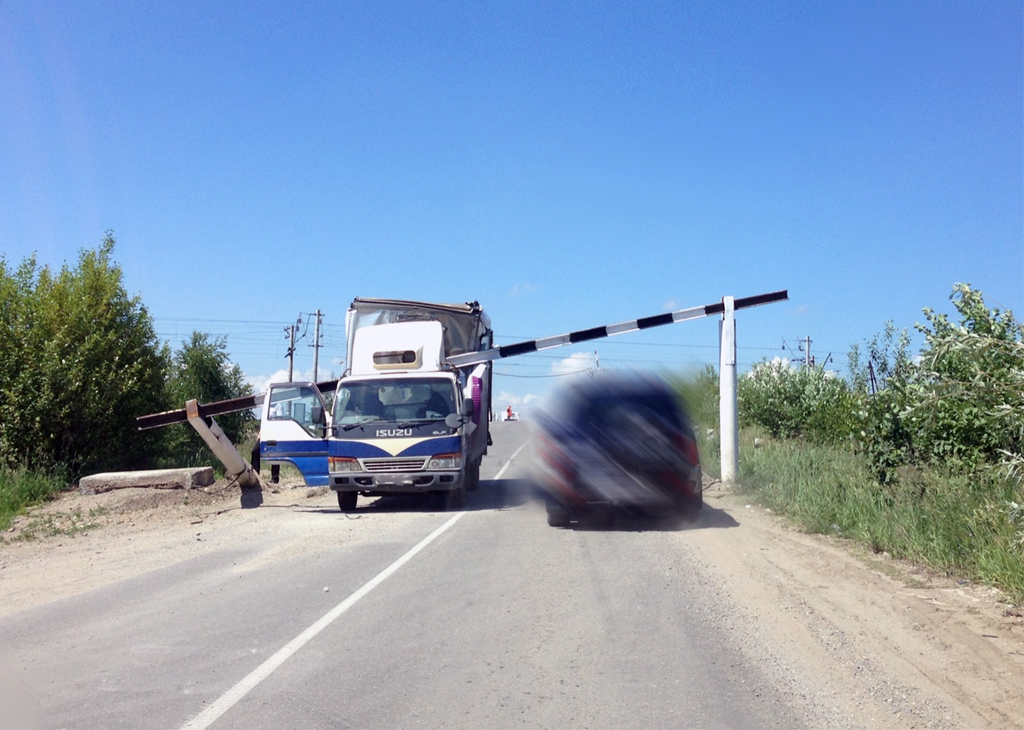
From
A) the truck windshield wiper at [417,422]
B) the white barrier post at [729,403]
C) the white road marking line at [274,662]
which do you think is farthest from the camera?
the white barrier post at [729,403]

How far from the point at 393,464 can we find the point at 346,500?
1366mm

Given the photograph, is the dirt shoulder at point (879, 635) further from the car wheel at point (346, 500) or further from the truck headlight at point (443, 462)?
the car wheel at point (346, 500)

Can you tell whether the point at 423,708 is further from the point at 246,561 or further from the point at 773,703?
the point at 246,561

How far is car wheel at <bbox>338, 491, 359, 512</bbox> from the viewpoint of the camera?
51.1 ft

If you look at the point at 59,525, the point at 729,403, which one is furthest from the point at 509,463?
the point at 59,525

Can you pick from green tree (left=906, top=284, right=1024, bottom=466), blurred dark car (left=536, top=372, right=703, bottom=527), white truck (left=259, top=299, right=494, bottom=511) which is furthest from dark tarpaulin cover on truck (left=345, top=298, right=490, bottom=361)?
green tree (left=906, top=284, right=1024, bottom=466)

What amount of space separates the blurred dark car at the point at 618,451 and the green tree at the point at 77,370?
1347 cm

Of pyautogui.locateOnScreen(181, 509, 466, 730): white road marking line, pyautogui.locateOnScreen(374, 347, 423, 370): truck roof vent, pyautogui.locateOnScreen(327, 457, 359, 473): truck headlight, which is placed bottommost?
pyautogui.locateOnScreen(181, 509, 466, 730): white road marking line

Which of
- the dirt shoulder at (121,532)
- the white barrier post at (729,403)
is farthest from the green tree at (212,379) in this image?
the white barrier post at (729,403)

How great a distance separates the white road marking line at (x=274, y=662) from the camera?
513cm

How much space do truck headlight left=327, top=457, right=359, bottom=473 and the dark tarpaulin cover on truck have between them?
2.99 m

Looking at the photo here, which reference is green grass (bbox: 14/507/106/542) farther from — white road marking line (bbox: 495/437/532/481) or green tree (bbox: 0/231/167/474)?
white road marking line (bbox: 495/437/532/481)

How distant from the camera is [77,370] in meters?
20.8

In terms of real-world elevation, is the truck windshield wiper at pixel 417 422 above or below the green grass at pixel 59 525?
above
